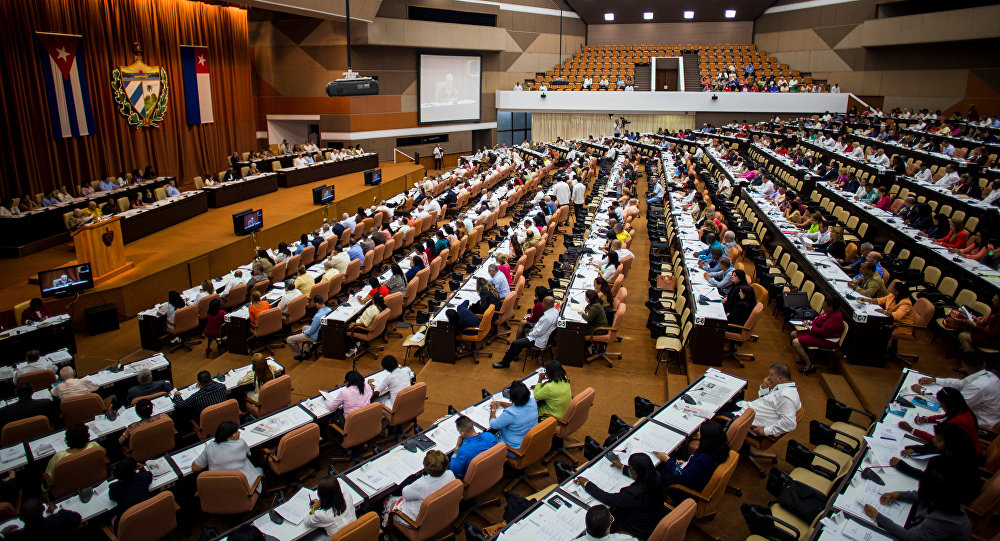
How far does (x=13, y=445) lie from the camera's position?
19.7 feet

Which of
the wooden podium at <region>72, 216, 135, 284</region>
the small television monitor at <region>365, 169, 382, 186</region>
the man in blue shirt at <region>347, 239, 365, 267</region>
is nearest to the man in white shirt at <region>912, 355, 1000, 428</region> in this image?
the man in blue shirt at <region>347, 239, 365, 267</region>

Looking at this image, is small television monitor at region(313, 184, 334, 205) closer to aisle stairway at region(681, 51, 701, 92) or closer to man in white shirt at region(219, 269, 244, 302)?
man in white shirt at region(219, 269, 244, 302)

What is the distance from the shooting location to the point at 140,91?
747 inches

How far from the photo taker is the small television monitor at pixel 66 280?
33.7 ft

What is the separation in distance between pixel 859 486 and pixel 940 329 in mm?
5057

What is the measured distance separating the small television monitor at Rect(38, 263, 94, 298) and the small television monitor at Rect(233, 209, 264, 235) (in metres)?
3.99

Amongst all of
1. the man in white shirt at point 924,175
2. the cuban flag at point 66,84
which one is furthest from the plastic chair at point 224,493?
the man in white shirt at point 924,175

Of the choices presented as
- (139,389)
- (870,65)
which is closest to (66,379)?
(139,389)

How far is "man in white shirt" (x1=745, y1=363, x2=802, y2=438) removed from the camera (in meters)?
5.81

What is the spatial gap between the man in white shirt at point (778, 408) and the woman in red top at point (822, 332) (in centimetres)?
204

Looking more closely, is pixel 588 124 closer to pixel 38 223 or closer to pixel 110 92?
pixel 110 92

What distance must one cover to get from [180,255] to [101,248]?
1.73 metres

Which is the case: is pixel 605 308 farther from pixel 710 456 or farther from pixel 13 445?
pixel 13 445

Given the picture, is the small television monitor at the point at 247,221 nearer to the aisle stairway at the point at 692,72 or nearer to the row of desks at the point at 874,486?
the row of desks at the point at 874,486
